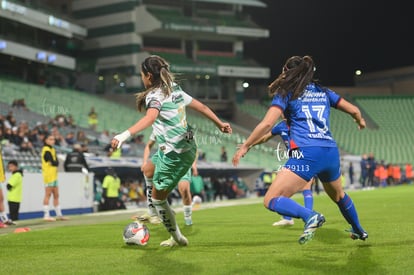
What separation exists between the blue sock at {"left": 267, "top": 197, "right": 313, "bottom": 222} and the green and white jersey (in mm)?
1412

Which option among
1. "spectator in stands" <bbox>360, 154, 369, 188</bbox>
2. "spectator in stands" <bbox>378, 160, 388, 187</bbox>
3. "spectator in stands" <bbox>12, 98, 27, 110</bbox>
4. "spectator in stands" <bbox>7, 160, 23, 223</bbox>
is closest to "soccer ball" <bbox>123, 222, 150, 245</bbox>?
"spectator in stands" <bbox>7, 160, 23, 223</bbox>

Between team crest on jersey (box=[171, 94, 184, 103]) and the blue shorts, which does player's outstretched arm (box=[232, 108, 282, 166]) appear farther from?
team crest on jersey (box=[171, 94, 184, 103])

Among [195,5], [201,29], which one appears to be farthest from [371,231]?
[195,5]

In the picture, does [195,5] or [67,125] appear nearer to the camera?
[67,125]

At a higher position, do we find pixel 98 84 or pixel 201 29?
pixel 201 29

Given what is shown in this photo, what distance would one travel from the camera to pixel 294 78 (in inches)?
304

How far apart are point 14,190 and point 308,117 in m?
12.9

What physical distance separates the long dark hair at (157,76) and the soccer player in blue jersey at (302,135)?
135cm

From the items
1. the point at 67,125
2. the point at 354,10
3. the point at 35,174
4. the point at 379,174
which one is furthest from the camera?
the point at 354,10

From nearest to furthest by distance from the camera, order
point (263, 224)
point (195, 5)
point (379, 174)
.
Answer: point (263, 224) → point (379, 174) → point (195, 5)

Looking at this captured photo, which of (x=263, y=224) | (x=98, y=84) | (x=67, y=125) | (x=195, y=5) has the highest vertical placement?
(x=195, y=5)

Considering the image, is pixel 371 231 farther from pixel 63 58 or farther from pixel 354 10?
pixel 354 10

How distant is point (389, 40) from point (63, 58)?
36627 mm

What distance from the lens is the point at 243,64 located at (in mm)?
63906
